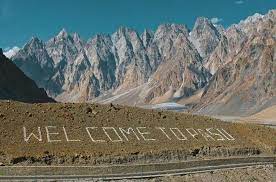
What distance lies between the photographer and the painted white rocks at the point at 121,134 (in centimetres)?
5555

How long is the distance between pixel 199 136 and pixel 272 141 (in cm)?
1003

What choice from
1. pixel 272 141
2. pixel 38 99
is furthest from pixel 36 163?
pixel 38 99

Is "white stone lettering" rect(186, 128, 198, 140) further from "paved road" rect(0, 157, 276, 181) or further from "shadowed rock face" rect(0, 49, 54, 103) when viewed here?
"shadowed rock face" rect(0, 49, 54, 103)

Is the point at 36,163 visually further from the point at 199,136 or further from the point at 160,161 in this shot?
the point at 199,136

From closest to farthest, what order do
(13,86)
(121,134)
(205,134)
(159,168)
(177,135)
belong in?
1. (159,168)
2. (121,134)
3. (177,135)
4. (205,134)
5. (13,86)

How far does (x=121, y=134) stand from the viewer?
6025cm

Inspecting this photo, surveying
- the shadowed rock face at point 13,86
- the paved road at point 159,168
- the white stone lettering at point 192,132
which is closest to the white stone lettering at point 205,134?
the white stone lettering at point 192,132

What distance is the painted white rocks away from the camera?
55553mm

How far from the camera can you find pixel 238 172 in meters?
54.0

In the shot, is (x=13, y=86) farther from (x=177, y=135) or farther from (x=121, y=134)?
(x=121, y=134)

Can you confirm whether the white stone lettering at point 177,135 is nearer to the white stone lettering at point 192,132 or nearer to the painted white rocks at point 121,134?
the painted white rocks at point 121,134

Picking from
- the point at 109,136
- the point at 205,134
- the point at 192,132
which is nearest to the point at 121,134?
the point at 109,136

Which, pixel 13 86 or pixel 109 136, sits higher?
pixel 13 86

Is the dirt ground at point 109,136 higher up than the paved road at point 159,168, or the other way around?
the dirt ground at point 109,136
